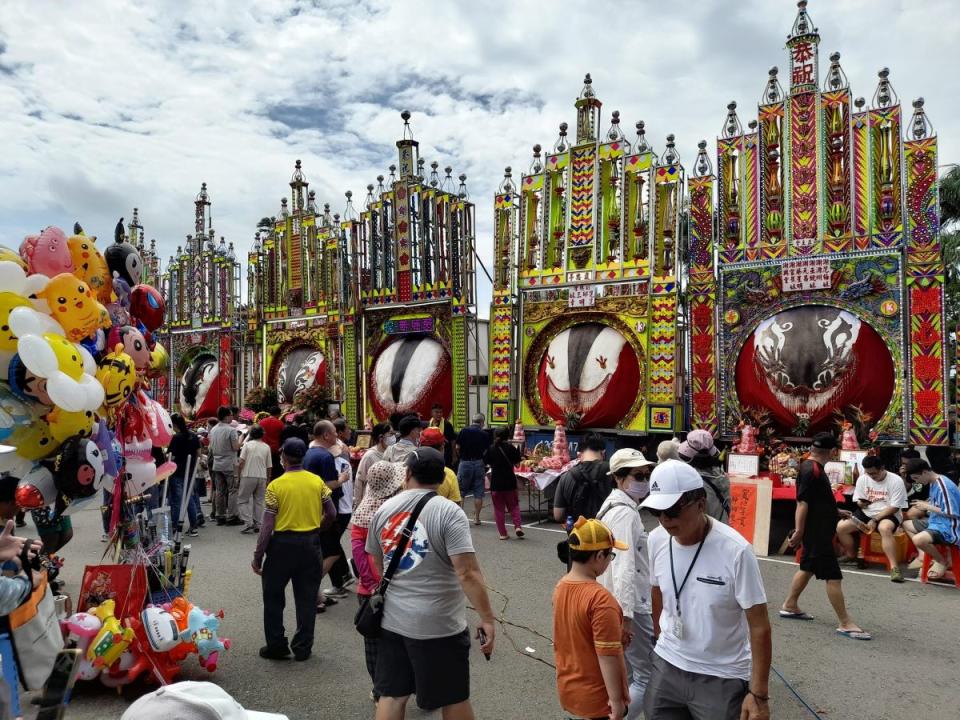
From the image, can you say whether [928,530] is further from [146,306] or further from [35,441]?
[35,441]

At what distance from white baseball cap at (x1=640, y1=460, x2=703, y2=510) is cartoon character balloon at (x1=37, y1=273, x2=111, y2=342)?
3390 millimetres

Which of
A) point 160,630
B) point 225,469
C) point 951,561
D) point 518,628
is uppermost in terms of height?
point 225,469

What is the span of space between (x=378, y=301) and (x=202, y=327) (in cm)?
853

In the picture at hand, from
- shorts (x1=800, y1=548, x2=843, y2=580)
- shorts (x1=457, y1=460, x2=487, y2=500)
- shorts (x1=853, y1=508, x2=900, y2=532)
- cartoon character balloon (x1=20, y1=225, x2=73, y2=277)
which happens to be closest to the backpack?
shorts (x1=800, y1=548, x2=843, y2=580)

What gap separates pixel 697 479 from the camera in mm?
3021

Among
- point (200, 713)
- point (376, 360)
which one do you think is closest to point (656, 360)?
point (376, 360)

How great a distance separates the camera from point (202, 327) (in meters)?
23.9

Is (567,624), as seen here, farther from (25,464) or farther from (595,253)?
(595,253)

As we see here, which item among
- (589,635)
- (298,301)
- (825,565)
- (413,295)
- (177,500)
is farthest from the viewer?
(298,301)

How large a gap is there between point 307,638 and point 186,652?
0.81m

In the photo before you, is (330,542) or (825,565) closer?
(825,565)

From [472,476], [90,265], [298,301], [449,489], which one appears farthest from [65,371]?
[298,301]

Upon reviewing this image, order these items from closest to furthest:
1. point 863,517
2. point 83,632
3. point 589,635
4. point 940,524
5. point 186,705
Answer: point 186,705 < point 589,635 < point 83,632 < point 940,524 < point 863,517

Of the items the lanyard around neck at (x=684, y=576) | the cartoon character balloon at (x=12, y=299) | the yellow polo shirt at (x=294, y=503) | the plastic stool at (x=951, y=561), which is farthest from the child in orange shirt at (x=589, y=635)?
the plastic stool at (x=951, y=561)
